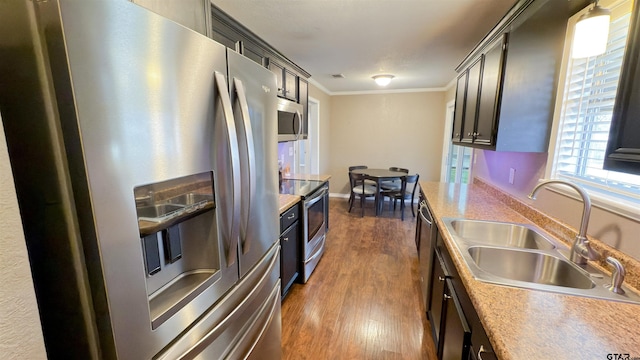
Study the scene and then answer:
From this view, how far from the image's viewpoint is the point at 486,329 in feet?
2.73

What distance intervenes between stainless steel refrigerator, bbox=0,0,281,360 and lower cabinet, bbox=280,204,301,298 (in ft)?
3.98

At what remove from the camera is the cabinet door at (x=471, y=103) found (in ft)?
7.18

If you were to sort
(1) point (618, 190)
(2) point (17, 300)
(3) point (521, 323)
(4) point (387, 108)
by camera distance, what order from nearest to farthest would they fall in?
(2) point (17, 300)
(3) point (521, 323)
(1) point (618, 190)
(4) point (387, 108)

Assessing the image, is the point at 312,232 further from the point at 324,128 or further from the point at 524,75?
the point at 324,128

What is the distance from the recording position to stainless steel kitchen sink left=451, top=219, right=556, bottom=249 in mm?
1693

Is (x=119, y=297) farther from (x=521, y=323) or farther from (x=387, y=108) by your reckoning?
(x=387, y=108)

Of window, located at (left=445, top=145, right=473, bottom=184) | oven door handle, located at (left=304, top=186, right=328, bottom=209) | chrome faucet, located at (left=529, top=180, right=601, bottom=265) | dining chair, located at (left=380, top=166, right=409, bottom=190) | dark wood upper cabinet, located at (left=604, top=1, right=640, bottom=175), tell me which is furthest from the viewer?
dining chair, located at (left=380, top=166, right=409, bottom=190)

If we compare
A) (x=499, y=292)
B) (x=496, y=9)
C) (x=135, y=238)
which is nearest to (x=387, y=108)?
(x=496, y=9)

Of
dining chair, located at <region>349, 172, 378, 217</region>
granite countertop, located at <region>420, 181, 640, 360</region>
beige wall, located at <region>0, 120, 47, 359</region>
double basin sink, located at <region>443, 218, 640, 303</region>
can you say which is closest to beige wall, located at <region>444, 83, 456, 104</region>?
dining chair, located at <region>349, 172, 378, 217</region>

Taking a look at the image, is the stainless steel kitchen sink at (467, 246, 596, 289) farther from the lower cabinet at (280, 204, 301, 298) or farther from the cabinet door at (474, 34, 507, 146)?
the lower cabinet at (280, 204, 301, 298)

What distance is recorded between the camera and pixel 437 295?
1.71 m

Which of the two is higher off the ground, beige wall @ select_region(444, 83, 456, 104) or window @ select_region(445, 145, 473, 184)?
beige wall @ select_region(444, 83, 456, 104)

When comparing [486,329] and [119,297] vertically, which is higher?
[119,297]

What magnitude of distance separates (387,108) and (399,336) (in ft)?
15.0
